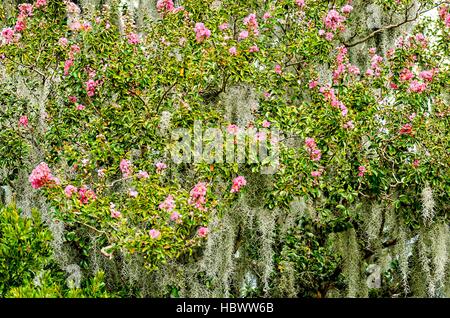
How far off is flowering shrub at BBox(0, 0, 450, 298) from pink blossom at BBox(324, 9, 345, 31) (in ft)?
0.04

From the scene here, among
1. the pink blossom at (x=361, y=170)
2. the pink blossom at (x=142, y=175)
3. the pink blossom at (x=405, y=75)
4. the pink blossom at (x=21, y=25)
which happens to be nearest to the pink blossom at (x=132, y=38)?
the pink blossom at (x=21, y=25)

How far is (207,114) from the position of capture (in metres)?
4.96

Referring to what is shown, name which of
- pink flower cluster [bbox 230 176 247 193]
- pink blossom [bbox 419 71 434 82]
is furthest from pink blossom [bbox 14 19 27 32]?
pink blossom [bbox 419 71 434 82]

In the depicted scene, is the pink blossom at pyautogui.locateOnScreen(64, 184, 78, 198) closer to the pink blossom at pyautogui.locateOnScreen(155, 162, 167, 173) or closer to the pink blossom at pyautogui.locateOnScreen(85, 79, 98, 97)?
the pink blossom at pyautogui.locateOnScreen(155, 162, 167, 173)

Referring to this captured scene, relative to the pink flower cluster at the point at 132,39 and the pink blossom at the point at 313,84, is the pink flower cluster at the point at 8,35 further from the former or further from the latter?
the pink blossom at the point at 313,84

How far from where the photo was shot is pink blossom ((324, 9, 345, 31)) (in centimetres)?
551

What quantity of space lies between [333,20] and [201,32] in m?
1.30

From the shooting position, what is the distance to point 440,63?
18.4ft

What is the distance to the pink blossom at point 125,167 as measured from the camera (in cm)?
471

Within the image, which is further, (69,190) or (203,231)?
(203,231)

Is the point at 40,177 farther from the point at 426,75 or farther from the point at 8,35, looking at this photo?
the point at 426,75

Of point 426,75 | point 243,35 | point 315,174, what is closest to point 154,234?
point 315,174
